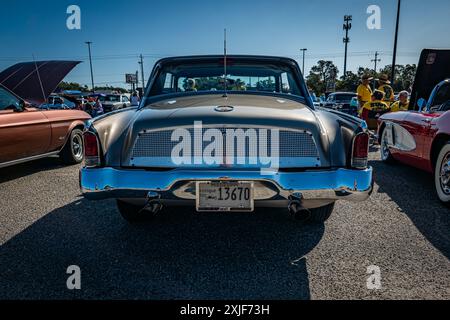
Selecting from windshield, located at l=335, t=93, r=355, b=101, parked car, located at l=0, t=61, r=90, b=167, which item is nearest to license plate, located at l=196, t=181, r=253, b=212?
parked car, located at l=0, t=61, r=90, b=167

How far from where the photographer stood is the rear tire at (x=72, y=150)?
6.24m

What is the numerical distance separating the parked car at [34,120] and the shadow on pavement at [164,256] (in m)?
1.89

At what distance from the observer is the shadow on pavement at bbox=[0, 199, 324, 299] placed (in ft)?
7.20

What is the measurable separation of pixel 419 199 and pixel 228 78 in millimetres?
2732

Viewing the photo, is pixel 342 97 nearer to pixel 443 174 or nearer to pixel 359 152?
pixel 443 174

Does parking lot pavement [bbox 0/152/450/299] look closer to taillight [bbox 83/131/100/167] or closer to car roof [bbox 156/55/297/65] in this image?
taillight [bbox 83/131/100/167]

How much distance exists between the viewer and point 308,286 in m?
2.23

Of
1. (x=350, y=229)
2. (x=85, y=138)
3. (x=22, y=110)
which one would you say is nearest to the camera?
(x=85, y=138)

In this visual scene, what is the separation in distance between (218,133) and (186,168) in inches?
13.1

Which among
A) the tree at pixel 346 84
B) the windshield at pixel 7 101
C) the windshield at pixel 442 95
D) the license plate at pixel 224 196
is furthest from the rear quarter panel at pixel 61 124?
the tree at pixel 346 84

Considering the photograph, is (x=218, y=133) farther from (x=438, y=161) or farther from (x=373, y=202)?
(x=438, y=161)

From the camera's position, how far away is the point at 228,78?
3.62 metres
